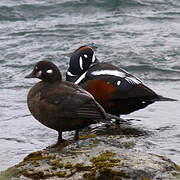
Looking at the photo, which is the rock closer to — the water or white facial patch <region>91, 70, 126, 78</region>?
the water

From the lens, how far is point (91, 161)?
4.84m

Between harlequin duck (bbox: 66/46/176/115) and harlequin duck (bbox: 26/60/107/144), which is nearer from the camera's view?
harlequin duck (bbox: 26/60/107/144)

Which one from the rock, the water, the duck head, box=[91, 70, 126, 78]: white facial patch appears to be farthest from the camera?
box=[91, 70, 126, 78]: white facial patch

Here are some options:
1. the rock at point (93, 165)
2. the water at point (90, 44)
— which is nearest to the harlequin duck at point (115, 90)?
the water at point (90, 44)

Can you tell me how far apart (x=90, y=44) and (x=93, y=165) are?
29.0 feet

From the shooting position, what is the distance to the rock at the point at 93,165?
459cm

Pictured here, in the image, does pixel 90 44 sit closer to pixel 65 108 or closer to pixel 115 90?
pixel 115 90

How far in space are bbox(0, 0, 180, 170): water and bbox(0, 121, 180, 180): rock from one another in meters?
0.78

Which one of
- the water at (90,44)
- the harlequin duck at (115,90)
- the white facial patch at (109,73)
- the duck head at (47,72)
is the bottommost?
the water at (90,44)

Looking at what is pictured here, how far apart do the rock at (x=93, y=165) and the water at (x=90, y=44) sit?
0.78 meters

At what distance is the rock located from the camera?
4.59m

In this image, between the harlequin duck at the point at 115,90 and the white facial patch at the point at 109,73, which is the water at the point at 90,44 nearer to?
the harlequin duck at the point at 115,90

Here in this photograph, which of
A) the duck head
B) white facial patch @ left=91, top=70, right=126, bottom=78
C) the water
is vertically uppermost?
the duck head

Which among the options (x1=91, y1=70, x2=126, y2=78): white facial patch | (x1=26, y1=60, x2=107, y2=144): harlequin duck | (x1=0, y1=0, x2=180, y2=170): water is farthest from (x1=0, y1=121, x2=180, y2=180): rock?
(x1=91, y1=70, x2=126, y2=78): white facial patch
